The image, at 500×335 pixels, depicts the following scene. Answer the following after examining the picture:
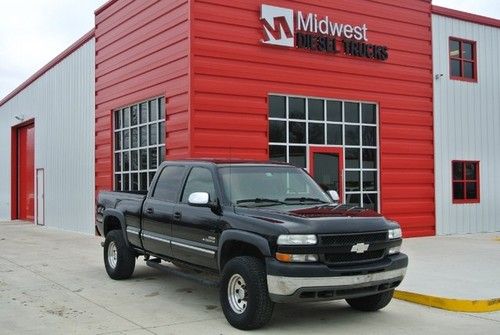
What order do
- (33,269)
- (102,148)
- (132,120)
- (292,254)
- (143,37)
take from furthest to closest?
(102,148) → (132,120) → (143,37) → (33,269) → (292,254)

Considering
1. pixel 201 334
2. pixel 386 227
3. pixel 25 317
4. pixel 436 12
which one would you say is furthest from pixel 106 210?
pixel 436 12

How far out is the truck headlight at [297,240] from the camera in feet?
19.8

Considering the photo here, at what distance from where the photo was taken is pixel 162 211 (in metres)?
8.15

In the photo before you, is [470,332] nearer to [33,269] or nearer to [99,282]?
[99,282]

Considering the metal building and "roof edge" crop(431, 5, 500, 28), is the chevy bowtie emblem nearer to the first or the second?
the metal building

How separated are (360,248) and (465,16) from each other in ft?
44.5

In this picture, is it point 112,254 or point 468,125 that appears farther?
point 468,125

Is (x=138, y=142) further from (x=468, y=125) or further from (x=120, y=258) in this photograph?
(x=468, y=125)

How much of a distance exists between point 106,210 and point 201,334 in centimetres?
417

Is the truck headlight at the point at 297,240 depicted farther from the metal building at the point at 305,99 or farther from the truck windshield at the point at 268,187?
the metal building at the point at 305,99

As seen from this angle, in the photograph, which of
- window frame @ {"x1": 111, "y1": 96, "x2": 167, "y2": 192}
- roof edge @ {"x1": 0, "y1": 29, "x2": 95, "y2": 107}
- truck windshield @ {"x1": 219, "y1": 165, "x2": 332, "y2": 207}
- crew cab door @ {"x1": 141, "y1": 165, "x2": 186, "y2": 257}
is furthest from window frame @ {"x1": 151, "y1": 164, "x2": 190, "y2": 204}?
roof edge @ {"x1": 0, "y1": 29, "x2": 95, "y2": 107}

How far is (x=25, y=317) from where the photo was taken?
7035 millimetres

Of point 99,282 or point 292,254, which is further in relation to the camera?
point 99,282

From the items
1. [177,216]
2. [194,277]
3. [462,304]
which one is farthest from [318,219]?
[462,304]
